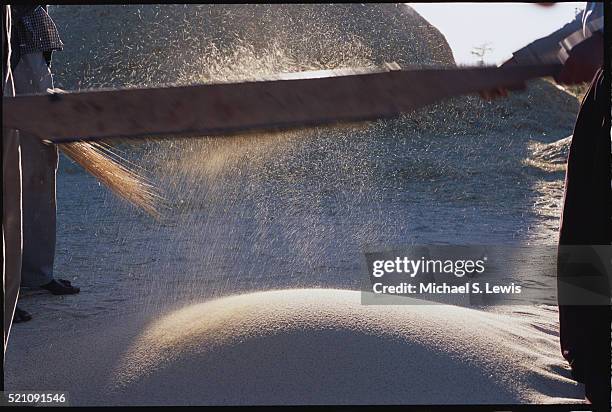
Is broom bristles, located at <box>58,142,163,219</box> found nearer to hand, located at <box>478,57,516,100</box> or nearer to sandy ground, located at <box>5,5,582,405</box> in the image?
sandy ground, located at <box>5,5,582,405</box>

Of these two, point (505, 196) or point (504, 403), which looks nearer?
point (504, 403)

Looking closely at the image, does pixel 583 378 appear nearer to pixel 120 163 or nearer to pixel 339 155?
pixel 120 163

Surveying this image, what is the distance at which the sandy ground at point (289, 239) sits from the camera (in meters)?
2.39

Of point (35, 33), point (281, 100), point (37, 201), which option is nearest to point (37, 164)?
point (37, 201)

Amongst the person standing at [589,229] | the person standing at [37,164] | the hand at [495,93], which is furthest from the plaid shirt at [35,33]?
the hand at [495,93]

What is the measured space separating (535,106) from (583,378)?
1234 cm

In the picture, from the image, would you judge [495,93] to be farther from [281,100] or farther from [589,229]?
[589,229]

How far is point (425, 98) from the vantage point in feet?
4.74

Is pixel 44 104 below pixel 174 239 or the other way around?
the other way around

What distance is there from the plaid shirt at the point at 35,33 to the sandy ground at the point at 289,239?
0.84 metres

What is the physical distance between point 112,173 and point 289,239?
4001mm

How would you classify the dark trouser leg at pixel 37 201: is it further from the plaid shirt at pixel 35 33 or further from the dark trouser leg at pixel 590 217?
the dark trouser leg at pixel 590 217

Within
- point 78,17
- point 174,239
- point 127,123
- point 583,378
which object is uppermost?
point 78,17

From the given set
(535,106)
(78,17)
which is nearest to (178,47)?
(78,17)
